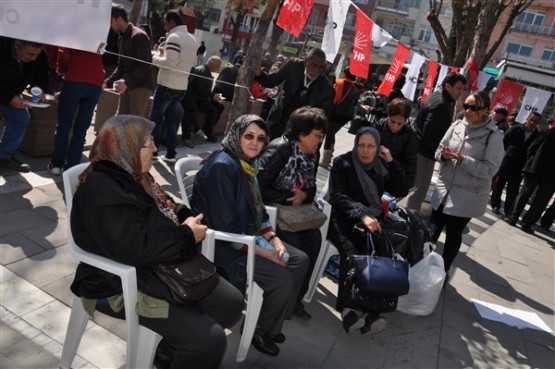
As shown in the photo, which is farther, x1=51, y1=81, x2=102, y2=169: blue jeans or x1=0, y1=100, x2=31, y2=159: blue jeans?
x1=51, y1=81, x2=102, y2=169: blue jeans

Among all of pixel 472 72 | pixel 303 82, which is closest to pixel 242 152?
pixel 303 82

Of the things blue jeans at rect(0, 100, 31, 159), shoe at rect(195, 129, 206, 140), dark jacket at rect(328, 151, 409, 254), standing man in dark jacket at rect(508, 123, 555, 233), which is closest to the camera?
dark jacket at rect(328, 151, 409, 254)

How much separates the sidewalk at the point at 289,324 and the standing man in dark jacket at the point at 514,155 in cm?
352

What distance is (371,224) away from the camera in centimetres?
329

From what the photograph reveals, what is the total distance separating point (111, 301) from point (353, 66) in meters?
5.31

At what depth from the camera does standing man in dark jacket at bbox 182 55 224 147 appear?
22.7ft

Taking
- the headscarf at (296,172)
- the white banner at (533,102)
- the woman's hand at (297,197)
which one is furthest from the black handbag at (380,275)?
the white banner at (533,102)

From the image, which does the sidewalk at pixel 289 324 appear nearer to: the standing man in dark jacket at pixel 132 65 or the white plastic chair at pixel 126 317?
the white plastic chair at pixel 126 317

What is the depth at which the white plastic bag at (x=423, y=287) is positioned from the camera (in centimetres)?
354

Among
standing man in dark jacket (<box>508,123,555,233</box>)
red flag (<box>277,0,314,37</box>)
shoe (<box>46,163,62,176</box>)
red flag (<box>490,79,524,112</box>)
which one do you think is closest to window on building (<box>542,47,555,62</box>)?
red flag (<box>490,79,524,112</box>)

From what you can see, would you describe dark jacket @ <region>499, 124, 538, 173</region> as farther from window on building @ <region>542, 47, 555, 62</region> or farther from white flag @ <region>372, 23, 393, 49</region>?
window on building @ <region>542, 47, 555, 62</region>

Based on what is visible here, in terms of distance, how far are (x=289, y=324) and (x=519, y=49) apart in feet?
159

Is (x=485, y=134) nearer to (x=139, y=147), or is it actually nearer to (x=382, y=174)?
(x=382, y=174)

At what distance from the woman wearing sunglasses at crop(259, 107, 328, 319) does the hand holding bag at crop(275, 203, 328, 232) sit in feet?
0.20
